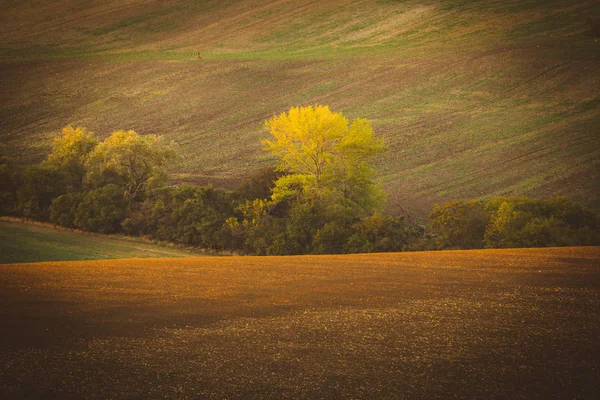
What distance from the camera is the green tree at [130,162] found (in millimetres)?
43781

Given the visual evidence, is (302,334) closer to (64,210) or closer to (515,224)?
(515,224)

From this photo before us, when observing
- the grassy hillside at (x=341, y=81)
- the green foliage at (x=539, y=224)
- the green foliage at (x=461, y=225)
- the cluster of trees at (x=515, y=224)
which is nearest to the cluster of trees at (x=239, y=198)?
the green foliage at (x=461, y=225)

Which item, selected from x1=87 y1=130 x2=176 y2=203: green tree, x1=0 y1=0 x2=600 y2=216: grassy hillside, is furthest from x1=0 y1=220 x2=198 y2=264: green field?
x1=0 y1=0 x2=600 y2=216: grassy hillside

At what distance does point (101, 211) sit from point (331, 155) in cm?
1529

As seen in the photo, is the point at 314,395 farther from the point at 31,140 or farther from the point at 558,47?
the point at 558,47

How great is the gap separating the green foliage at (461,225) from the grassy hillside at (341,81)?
18.4m

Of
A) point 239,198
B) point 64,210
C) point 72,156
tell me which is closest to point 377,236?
point 239,198

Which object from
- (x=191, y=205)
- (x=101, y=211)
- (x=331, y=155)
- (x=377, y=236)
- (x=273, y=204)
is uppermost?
(x=331, y=155)

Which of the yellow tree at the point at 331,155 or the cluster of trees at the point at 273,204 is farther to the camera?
the yellow tree at the point at 331,155

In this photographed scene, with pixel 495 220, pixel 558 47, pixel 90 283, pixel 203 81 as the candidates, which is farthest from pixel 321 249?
pixel 558 47

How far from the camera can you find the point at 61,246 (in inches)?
1288

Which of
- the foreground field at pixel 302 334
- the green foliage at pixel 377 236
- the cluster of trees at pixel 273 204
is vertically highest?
the foreground field at pixel 302 334

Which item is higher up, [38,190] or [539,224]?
[38,190]

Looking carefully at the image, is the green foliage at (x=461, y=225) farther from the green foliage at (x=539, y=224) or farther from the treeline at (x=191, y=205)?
the treeline at (x=191, y=205)
